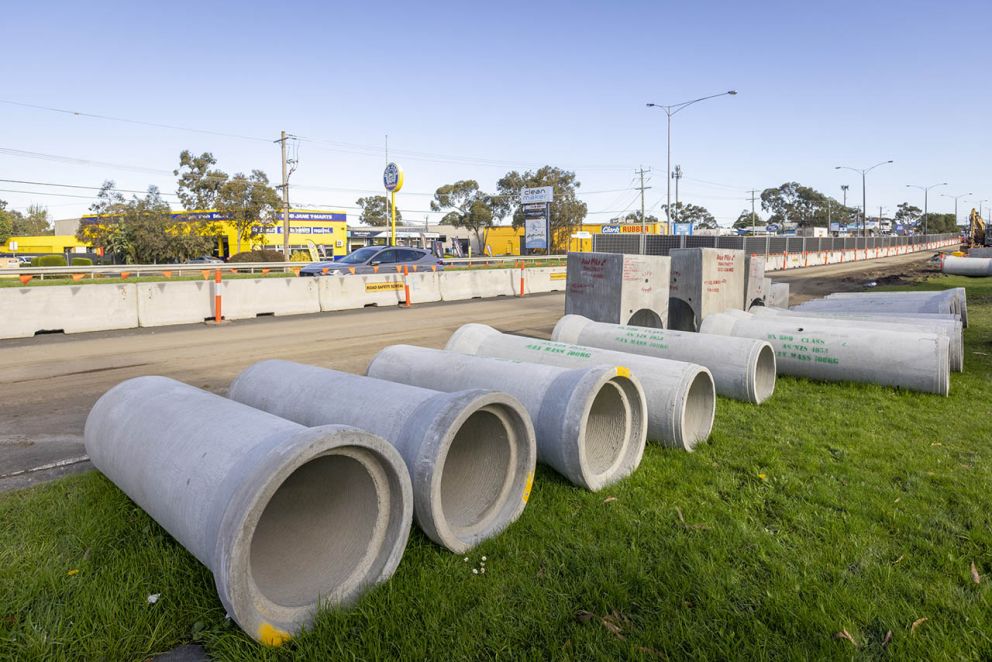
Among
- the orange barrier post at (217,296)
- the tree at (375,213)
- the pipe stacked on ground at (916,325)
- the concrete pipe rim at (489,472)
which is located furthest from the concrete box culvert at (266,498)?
the tree at (375,213)

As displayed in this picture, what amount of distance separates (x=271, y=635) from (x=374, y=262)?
20.1m

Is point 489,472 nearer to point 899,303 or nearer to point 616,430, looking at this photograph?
point 616,430

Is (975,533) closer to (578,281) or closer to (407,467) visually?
(407,467)

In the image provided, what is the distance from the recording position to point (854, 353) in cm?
746

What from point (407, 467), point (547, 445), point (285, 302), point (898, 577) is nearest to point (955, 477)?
point (898, 577)

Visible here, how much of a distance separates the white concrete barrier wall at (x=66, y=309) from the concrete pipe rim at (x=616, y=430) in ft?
39.0

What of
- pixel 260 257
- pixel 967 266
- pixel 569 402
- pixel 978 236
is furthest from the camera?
pixel 978 236

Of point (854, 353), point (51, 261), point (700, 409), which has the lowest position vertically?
point (700, 409)

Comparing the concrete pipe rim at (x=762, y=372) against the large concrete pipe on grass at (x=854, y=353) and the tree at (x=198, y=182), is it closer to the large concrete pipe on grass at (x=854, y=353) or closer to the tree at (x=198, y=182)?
the large concrete pipe on grass at (x=854, y=353)

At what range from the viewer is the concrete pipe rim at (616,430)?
178 inches

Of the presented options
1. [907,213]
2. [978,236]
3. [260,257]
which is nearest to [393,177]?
[260,257]

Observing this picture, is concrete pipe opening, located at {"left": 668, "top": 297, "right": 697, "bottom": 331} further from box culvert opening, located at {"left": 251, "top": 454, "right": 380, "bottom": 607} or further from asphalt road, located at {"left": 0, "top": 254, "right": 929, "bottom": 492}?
box culvert opening, located at {"left": 251, "top": 454, "right": 380, "bottom": 607}

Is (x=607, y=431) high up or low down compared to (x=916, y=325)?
down

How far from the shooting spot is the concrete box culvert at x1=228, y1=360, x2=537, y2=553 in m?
3.34
